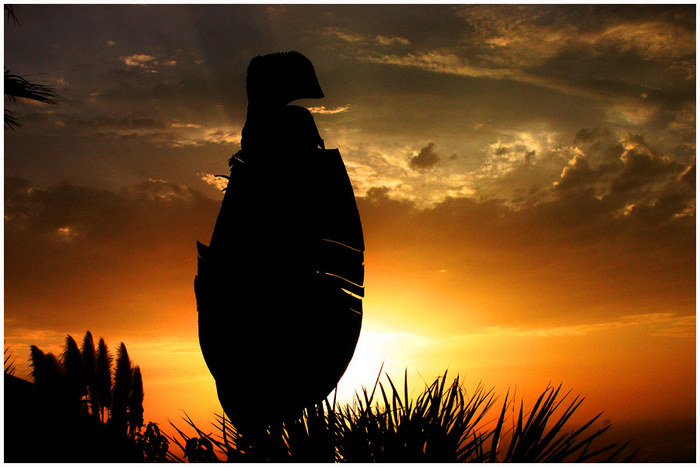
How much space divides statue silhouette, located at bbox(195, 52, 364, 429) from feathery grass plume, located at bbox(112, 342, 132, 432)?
27.3ft

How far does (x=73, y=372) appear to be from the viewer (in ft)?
37.6

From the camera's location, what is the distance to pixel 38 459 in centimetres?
701

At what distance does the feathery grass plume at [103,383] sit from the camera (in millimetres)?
11844

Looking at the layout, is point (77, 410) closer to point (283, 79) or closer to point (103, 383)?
point (103, 383)

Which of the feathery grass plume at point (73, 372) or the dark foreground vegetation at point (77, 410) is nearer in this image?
the dark foreground vegetation at point (77, 410)

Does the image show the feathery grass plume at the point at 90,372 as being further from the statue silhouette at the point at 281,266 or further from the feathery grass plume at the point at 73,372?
the statue silhouette at the point at 281,266

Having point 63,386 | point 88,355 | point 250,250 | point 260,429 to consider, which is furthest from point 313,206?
point 88,355

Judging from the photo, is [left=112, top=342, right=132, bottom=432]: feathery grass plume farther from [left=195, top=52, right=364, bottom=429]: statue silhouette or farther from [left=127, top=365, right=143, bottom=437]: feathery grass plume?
[left=195, top=52, right=364, bottom=429]: statue silhouette

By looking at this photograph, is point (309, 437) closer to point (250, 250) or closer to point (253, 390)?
point (253, 390)

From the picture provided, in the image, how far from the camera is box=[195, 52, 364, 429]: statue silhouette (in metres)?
4.31

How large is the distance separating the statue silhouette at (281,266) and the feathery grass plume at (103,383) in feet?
27.6

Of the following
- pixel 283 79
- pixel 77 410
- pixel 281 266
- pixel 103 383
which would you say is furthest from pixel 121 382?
pixel 283 79

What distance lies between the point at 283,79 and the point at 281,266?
1.50 meters

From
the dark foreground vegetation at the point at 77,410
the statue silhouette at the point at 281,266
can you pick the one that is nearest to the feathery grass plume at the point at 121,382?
the dark foreground vegetation at the point at 77,410
